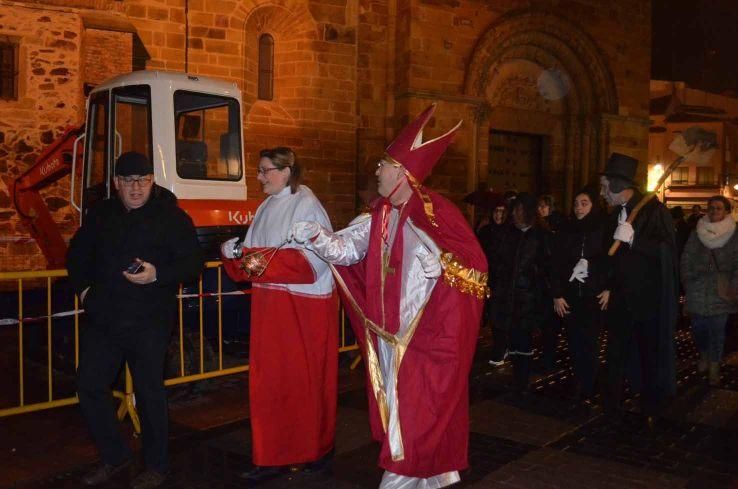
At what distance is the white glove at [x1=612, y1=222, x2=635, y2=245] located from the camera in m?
6.05

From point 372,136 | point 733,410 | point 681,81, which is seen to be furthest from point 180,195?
point 681,81

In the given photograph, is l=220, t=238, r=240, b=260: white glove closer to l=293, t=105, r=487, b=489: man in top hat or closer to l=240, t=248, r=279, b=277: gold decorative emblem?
l=240, t=248, r=279, b=277: gold decorative emblem

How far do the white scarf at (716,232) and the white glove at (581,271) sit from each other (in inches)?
92.5

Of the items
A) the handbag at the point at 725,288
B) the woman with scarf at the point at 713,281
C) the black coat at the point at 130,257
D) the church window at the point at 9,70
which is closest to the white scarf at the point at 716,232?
the woman with scarf at the point at 713,281

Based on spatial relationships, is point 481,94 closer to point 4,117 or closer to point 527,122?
point 527,122

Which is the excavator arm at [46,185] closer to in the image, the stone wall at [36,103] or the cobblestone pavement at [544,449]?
the stone wall at [36,103]

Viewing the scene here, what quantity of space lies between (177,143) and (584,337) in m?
4.50

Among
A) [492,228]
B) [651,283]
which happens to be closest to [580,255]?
[651,283]

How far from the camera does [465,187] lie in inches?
Result: 623

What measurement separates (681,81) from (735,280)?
44.8 m

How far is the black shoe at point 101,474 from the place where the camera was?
4566 millimetres

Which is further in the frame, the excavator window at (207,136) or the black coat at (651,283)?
the excavator window at (207,136)

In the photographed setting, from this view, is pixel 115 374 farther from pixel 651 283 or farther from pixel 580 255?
pixel 651 283

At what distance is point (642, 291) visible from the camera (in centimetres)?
614
